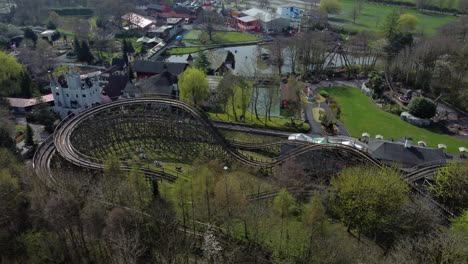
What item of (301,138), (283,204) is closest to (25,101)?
(301,138)

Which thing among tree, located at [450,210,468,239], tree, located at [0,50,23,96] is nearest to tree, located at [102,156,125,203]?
tree, located at [450,210,468,239]

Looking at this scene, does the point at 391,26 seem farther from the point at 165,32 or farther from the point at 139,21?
the point at 139,21

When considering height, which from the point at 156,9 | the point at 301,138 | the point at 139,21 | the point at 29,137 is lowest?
the point at 301,138

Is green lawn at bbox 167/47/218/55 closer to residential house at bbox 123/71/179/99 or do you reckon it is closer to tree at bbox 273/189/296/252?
residential house at bbox 123/71/179/99

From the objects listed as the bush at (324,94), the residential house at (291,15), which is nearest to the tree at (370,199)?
the bush at (324,94)

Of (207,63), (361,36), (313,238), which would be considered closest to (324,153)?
(313,238)
